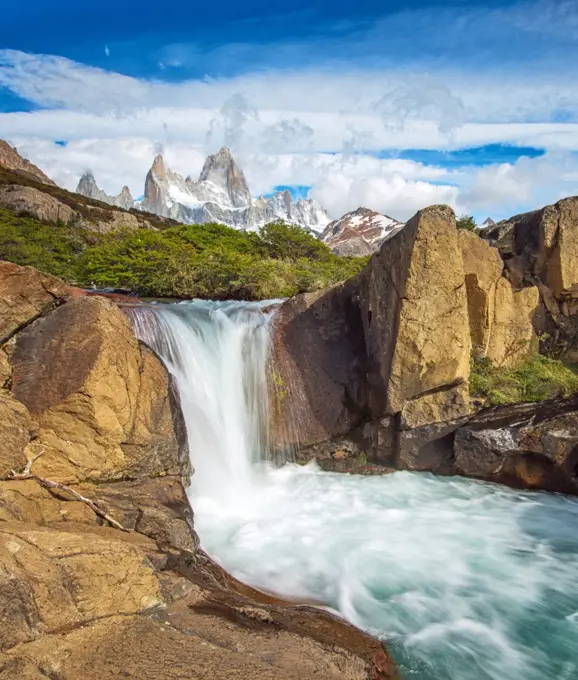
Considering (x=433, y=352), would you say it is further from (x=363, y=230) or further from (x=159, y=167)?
(x=159, y=167)

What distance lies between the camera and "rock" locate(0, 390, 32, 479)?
229 inches

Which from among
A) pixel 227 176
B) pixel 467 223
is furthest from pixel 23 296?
pixel 227 176

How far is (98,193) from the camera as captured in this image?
577 ft

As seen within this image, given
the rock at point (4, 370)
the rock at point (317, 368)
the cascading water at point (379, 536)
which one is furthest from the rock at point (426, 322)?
the rock at point (4, 370)

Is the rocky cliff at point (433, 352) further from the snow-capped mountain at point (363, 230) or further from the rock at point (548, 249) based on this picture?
the snow-capped mountain at point (363, 230)

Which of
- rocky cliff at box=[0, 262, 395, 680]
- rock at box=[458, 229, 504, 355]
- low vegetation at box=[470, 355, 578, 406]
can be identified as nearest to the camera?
rocky cliff at box=[0, 262, 395, 680]

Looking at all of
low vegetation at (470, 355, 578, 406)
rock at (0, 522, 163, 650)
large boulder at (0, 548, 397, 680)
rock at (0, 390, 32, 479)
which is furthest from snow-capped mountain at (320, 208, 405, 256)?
rock at (0, 522, 163, 650)

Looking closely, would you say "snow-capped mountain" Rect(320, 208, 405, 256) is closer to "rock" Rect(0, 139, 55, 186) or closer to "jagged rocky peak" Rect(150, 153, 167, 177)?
"rock" Rect(0, 139, 55, 186)

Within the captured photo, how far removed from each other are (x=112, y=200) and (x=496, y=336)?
182 meters

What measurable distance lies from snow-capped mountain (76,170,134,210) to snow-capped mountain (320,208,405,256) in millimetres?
110396

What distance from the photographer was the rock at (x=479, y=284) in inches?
456

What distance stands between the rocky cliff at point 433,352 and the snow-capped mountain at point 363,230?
151 ft

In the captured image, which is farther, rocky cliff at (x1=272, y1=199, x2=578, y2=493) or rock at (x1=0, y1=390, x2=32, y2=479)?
rocky cliff at (x1=272, y1=199, x2=578, y2=493)

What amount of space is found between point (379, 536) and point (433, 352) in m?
4.05
